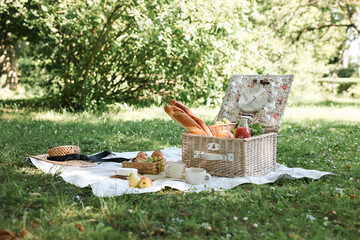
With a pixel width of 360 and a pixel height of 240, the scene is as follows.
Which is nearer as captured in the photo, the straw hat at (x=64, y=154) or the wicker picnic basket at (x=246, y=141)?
the wicker picnic basket at (x=246, y=141)

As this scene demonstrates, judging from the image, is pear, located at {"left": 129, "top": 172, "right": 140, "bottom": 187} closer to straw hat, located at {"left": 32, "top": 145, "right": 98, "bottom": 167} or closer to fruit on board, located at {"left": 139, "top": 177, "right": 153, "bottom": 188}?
fruit on board, located at {"left": 139, "top": 177, "right": 153, "bottom": 188}

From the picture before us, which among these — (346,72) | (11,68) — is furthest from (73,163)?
(346,72)

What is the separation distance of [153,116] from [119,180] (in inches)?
171

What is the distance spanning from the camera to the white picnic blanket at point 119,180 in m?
3.15

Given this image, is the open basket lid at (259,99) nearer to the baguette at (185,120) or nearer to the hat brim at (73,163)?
the baguette at (185,120)

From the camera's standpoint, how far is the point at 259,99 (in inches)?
176

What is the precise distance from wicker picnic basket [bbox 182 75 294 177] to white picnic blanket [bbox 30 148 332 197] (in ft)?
0.41

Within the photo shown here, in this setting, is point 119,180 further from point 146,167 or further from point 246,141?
point 246,141

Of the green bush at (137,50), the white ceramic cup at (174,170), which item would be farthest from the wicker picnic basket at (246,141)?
the green bush at (137,50)

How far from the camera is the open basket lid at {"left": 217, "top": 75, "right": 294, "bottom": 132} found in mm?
4285

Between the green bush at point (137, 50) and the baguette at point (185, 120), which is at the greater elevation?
the green bush at point (137, 50)

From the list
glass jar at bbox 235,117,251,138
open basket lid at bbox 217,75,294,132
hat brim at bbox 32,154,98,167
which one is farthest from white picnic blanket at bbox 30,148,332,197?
open basket lid at bbox 217,75,294,132

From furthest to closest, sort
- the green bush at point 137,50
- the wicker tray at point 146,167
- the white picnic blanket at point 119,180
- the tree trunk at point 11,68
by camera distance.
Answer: the tree trunk at point 11,68
the green bush at point 137,50
the wicker tray at point 146,167
the white picnic blanket at point 119,180

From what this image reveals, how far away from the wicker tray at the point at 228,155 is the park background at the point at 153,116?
11.0 inches
